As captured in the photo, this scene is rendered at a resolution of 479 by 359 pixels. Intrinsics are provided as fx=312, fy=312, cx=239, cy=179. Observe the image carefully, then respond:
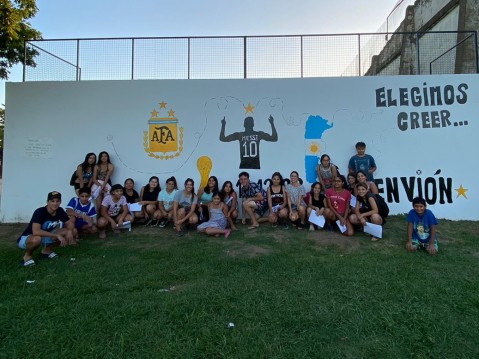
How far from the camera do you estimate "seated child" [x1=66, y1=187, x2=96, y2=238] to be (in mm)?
5643

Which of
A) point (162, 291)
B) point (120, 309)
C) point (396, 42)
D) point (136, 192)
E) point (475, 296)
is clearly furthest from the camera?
point (396, 42)

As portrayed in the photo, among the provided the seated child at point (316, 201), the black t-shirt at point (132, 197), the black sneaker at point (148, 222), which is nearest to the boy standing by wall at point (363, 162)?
the seated child at point (316, 201)

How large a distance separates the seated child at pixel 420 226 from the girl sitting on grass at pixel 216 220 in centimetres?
310

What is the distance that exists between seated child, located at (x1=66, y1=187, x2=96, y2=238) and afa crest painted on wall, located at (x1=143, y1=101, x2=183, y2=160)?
7.00 ft

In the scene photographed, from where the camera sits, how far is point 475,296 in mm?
3211

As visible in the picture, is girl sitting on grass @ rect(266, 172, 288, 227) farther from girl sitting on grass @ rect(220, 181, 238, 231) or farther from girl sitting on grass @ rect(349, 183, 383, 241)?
girl sitting on grass @ rect(349, 183, 383, 241)

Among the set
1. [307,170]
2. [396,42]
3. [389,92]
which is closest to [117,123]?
[307,170]

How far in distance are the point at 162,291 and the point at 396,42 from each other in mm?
15050

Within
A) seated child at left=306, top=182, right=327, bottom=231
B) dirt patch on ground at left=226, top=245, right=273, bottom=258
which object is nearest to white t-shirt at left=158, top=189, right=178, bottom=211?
dirt patch on ground at left=226, top=245, right=273, bottom=258

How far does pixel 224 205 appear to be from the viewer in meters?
6.40

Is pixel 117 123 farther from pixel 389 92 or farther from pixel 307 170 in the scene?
pixel 389 92

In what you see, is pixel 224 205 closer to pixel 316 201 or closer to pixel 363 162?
pixel 316 201

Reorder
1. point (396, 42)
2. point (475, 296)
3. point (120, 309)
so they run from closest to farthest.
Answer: point (120, 309)
point (475, 296)
point (396, 42)

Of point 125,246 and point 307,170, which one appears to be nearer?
point 125,246
